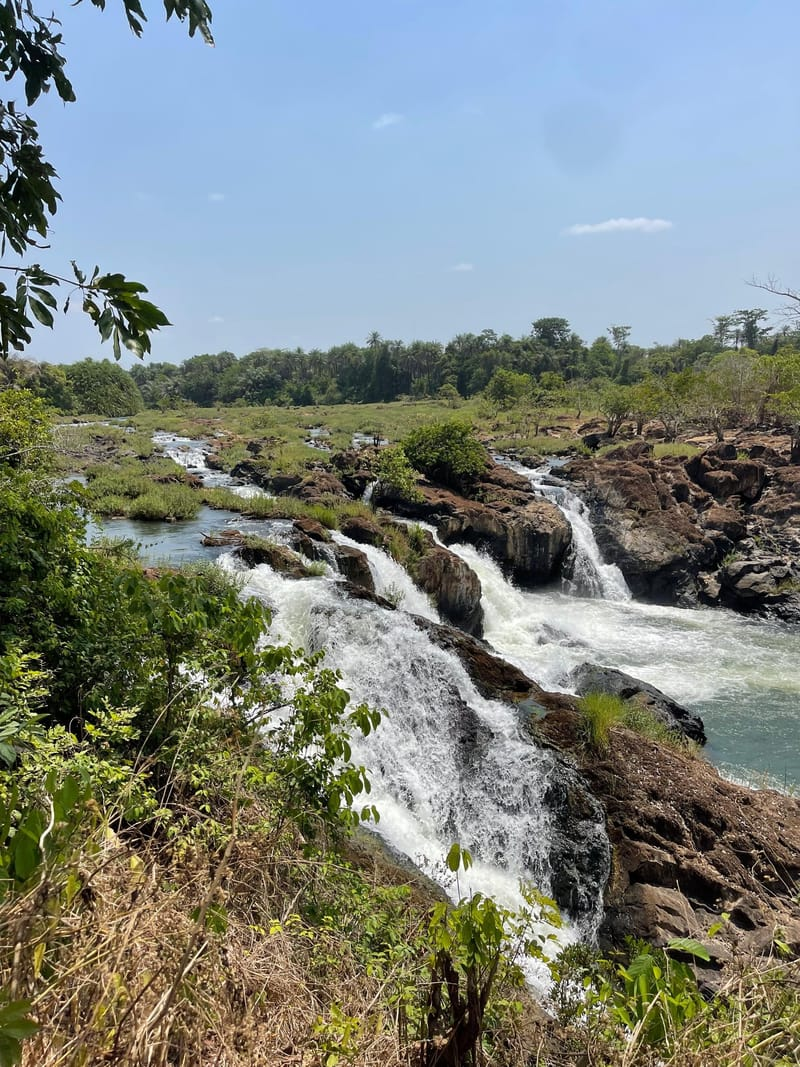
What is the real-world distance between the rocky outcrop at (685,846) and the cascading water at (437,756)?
0.35m

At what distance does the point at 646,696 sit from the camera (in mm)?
9320

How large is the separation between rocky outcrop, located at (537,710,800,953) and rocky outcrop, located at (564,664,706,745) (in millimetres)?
1374

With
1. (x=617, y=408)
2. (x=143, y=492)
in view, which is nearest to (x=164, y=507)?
(x=143, y=492)

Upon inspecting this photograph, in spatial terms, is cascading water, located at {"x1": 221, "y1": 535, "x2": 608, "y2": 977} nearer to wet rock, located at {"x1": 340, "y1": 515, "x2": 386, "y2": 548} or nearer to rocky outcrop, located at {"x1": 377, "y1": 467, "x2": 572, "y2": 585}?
wet rock, located at {"x1": 340, "y1": 515, "x2": 386, "y2": 548}

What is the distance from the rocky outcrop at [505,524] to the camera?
16359mm

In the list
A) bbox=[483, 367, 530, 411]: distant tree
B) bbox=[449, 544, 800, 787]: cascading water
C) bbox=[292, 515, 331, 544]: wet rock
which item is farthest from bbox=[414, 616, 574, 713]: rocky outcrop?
bbox=[483, 367, 530, 411]: distant tree

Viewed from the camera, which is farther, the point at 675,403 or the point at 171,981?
the point at 675,403

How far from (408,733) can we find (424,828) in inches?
54.6

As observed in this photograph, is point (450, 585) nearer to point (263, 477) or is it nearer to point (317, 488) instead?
point (317, 488)

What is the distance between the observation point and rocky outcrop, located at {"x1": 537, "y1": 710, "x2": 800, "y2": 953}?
578cm

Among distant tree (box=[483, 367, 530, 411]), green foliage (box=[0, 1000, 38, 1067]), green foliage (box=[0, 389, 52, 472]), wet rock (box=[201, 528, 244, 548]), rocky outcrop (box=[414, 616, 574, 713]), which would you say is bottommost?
rocky outcrop (box=[414, 616, 574, 713])

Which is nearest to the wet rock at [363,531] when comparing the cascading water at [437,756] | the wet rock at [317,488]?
the wet rock at [317,488]

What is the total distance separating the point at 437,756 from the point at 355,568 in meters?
4.94

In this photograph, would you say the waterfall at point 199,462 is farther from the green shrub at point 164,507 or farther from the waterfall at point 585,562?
the waterfall at point 585,562
